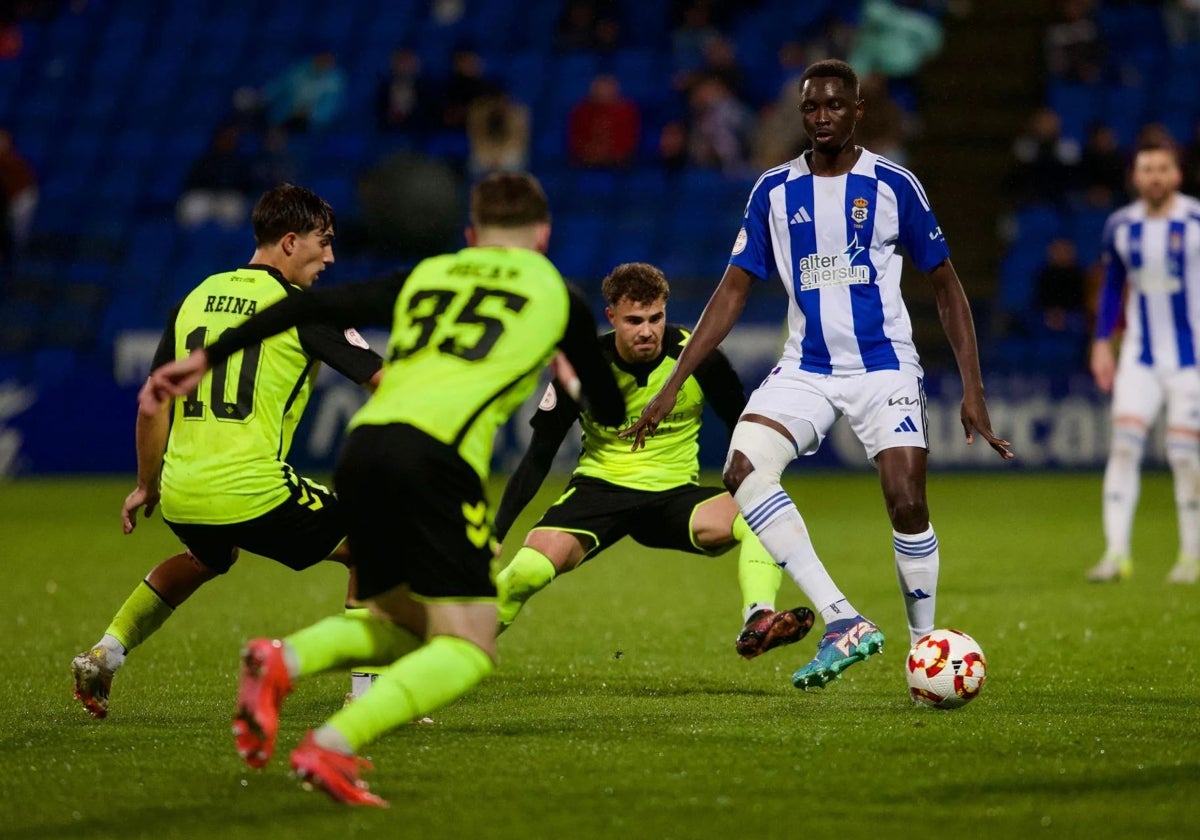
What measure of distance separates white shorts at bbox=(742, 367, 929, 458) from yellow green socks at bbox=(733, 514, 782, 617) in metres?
0.46

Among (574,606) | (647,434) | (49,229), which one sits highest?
(49,229)

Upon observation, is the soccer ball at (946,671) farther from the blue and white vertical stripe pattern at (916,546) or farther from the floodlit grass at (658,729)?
the blue and white vertical stripe pattern at (916,546)

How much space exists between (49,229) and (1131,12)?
42.4 ft

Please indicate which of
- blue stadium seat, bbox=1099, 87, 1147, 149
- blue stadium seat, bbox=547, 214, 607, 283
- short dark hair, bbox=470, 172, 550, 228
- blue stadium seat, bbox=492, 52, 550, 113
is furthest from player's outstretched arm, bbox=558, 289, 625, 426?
blue stadium seat, bbox=492, 52, 550, 113

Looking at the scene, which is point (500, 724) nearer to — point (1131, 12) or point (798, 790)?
point (798, 790)

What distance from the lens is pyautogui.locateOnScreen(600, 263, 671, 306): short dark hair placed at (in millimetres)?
6902

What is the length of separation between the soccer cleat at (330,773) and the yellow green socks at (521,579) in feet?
7.94

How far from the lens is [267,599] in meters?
10.2

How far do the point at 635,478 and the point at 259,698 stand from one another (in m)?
3.11

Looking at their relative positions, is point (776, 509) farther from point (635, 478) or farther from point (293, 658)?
point (293, 658)

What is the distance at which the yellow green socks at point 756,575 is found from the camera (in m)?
6.49

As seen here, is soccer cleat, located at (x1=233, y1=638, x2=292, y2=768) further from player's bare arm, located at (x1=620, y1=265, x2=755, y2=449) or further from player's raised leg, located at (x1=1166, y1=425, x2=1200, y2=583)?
player's raised leg, located at (x1=1166, y1=425, x2=1200, y2=583)

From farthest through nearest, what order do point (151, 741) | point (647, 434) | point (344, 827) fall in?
point (647, 434), point (151, 741), point (344, 827)

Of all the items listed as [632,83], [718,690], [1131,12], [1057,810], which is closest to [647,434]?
[718,690]
